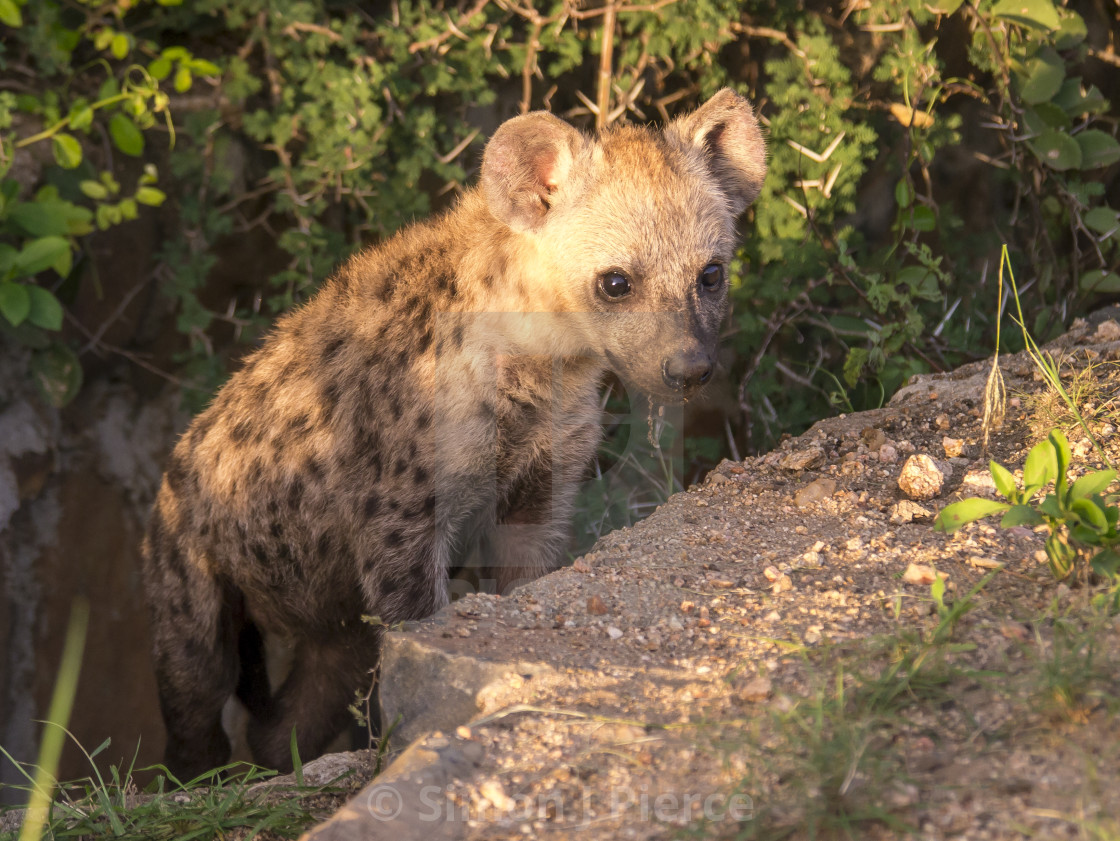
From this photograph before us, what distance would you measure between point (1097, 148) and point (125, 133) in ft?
10.8

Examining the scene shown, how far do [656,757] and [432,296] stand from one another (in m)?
1.59

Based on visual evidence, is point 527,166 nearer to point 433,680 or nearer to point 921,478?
point 921,478

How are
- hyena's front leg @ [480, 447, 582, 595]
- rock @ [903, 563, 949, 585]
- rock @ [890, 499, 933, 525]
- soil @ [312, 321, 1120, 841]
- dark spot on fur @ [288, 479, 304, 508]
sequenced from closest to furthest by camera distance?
soil @ [312, 321, 1120, 841] < rock @ [903, 563, 949, 585] < rock @ [890, 499, 933, 525] < dark spot on fur @ [288, 479, 304, 508] < hyena's front leg @ [480, 447, 582, 595]

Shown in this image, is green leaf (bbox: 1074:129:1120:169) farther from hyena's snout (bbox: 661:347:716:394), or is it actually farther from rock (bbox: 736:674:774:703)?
rock (bbox: 736:674:774:703)

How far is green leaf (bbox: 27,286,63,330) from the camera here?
11.0 ft

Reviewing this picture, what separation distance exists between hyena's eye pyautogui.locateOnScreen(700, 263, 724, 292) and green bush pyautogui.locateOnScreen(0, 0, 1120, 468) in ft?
2.41

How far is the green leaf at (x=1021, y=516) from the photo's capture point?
1.69 meters

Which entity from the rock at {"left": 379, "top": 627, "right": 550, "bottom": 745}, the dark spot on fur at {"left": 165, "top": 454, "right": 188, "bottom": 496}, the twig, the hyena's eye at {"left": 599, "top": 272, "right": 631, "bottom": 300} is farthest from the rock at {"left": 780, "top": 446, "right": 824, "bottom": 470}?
the dark spot on fur at {"left": 165, "top": 454, "right": 188, "bottom": 496}

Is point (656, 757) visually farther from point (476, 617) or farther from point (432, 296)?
point (432, 296)

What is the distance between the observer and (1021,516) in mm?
1688

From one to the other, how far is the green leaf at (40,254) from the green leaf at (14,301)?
0.06 metres

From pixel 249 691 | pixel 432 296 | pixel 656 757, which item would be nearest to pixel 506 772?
pixel 656 757

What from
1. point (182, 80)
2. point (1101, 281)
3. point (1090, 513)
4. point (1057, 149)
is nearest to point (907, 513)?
point (1090, 513)

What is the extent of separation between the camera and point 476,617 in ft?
6.80
